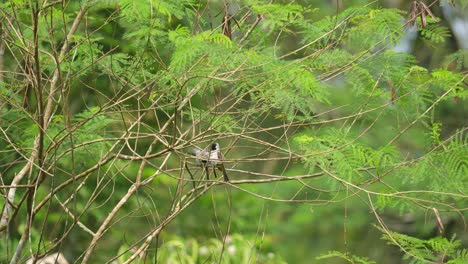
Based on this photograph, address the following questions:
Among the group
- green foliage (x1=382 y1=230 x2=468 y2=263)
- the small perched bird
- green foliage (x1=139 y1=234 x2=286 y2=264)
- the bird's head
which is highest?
the bird's head

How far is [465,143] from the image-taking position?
14.5ft

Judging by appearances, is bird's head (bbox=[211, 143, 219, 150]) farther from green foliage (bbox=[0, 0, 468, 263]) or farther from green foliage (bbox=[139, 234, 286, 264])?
green foliage (bbox=[139, 234, 286, 264])

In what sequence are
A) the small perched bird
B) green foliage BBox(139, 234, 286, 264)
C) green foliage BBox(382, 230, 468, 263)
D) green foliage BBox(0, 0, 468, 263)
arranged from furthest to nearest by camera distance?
green foliage BBox(139, 234, 286, 264) → green foliage BBox(382, 230, 468, 263) → the small perched bird → green foliage BBox(0, 0, 468, 263)

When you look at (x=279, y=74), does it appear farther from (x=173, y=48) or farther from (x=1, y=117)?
(x=1, y=117)

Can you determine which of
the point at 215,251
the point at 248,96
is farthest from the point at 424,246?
the point at 215,251

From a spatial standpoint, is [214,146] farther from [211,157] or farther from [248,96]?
[248,96]

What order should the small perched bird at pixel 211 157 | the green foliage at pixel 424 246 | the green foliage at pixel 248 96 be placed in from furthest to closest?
the green foliage at pixel 424 246 < the small perched bird at pixel 211 157 < the green foliage at pixel 248 96

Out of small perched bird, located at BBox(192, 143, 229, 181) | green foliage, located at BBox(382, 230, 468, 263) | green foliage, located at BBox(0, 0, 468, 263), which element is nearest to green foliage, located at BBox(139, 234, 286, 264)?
green foliage, located at BBox(0, 0, 468, 263)

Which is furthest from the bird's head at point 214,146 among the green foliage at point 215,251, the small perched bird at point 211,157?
the green foliage at point 215,251

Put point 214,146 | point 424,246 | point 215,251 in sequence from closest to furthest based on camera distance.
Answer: point 214,146
point 424,246
point 215,251

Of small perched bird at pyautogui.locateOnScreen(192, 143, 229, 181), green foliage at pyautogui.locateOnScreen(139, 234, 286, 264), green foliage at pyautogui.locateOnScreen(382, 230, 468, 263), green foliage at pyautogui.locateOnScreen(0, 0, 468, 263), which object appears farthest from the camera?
green foliage at pyautogui.locateOnScreen(139, 234, 286, 264)

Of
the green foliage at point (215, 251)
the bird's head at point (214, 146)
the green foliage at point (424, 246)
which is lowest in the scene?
the green foliage at point (215, 251)

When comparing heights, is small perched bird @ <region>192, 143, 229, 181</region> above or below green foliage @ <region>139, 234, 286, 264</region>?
above

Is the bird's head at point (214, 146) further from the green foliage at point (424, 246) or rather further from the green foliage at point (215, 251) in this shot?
the green foliage at point (215, 251)
